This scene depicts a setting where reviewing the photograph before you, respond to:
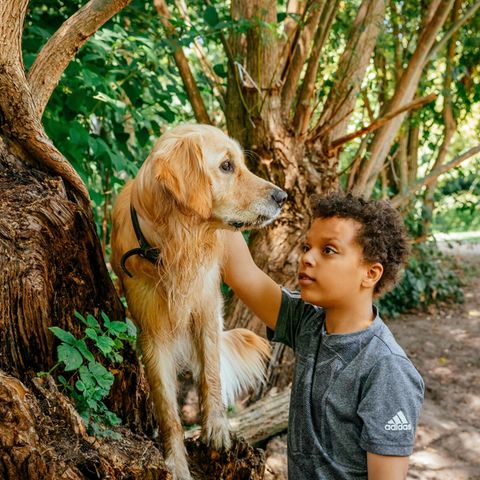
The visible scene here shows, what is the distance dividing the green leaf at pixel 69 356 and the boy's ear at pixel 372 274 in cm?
104

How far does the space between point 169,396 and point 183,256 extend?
676mm

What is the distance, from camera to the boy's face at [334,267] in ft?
6.66

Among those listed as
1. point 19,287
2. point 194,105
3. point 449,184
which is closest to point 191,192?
point 19,287

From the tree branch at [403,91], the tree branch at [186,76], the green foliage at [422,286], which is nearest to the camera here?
the tree branch at [186,76]

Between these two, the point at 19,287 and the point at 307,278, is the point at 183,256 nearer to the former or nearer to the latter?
the point at 307,278

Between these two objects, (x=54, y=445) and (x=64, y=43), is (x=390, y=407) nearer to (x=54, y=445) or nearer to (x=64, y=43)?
(x=54, y=445)

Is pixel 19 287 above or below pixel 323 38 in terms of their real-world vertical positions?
below

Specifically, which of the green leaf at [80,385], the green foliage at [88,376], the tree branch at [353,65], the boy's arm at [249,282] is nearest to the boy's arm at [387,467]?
the boy's arm at [249,282]

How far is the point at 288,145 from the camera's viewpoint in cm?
372

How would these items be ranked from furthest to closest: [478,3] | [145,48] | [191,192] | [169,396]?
1. [478,3]
2. [145,48]
3. [169,396]
4. [191,192]

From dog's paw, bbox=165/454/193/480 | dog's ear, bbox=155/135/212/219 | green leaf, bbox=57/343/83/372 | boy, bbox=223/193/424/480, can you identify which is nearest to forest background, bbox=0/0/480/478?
green leaf, bbox=57/343/83/372

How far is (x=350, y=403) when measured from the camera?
6.49 ft

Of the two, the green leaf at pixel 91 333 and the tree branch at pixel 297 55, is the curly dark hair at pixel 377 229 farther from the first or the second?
the tree branch at pixel 297 55

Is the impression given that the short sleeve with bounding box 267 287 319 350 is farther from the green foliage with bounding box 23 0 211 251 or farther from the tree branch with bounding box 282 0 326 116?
the tree branch with bounding box 282 0 326 116
